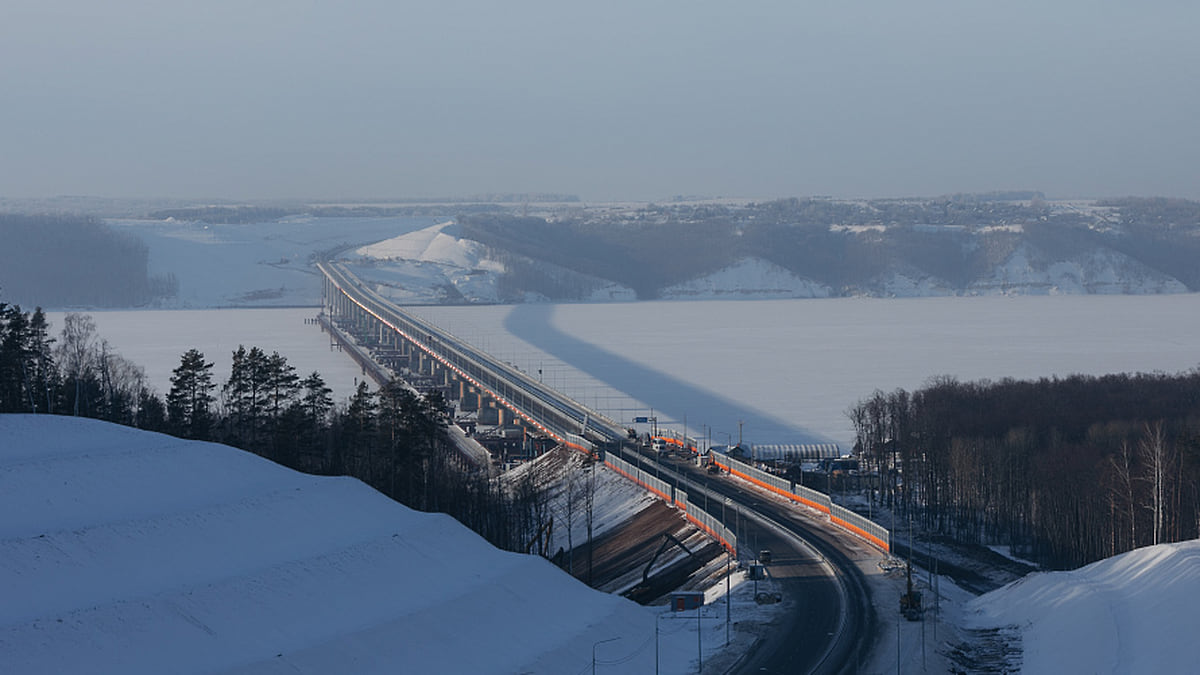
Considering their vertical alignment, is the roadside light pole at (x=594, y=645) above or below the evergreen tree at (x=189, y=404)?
below

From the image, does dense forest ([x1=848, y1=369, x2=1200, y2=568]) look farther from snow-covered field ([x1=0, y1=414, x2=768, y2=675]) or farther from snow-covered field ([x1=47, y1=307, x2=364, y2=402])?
snow-covered field ([x1=47, y1=307, x2=364, y2=402])

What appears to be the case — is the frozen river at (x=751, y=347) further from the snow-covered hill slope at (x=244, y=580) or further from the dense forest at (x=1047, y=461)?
the snow-covered hill slope at (x=244, y=580)

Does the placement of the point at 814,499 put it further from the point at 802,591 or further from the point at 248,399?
the point at 248,399

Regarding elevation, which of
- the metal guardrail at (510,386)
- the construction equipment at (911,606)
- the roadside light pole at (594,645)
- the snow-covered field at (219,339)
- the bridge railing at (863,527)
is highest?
the roadside light pole at (594,645)

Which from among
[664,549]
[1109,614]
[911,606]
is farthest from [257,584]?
[1109,614]

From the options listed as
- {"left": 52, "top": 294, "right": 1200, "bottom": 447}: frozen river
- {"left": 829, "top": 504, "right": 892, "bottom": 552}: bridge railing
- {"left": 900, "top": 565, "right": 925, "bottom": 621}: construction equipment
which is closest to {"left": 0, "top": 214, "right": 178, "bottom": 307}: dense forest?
{"left": 52, "top": 294, "right": 1200, "bottom": 447}: frozen river

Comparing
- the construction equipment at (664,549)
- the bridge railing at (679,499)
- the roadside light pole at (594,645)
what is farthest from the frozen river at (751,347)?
the roadside light pole at (594,645)
